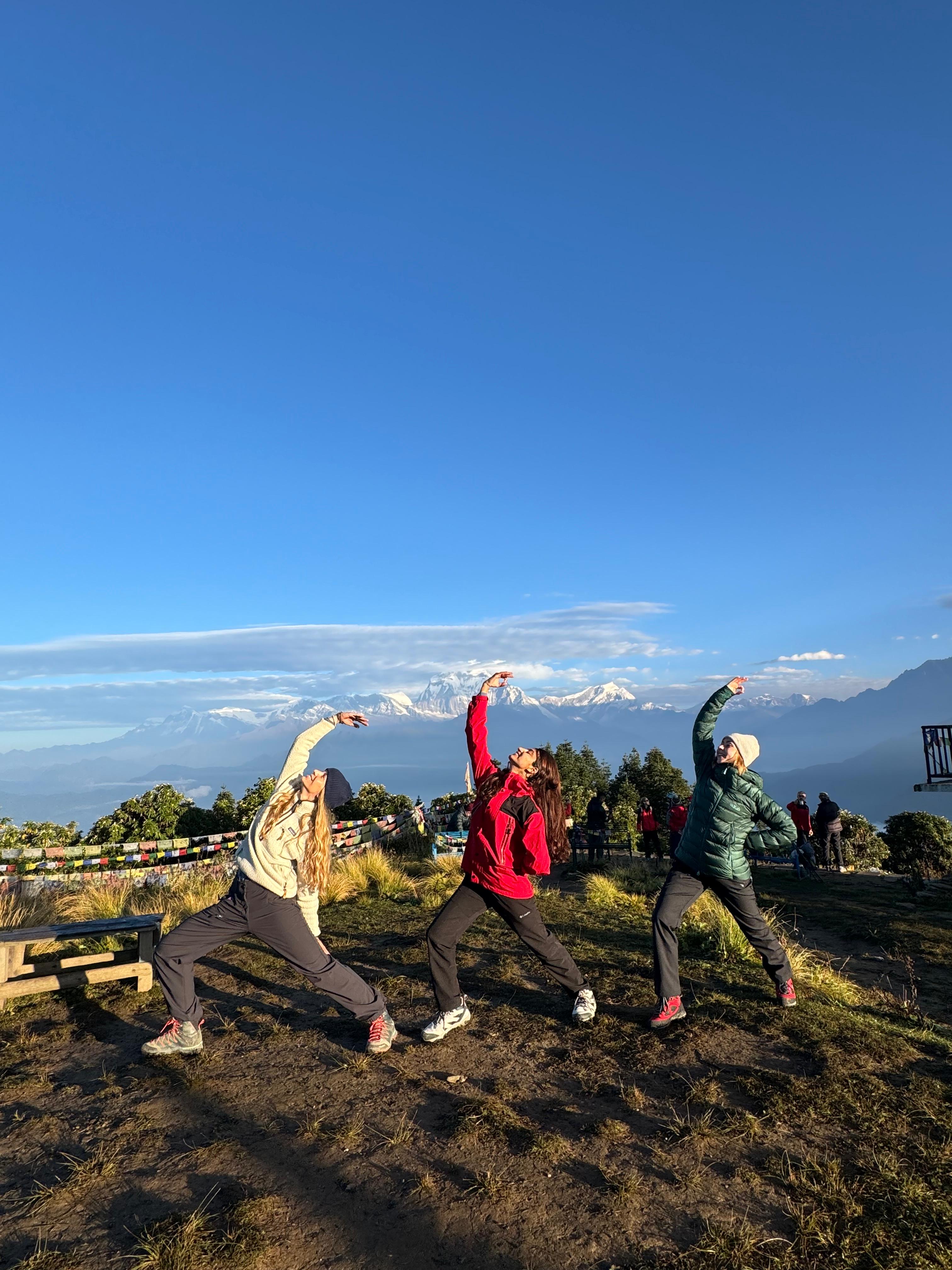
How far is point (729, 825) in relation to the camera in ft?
18.0

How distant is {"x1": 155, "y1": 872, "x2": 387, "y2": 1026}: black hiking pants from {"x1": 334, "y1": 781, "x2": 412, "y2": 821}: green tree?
606 inches

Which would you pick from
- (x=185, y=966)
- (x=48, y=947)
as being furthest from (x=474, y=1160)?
(x=48, y=947)

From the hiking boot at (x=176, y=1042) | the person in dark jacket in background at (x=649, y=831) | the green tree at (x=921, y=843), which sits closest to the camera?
the hiking boot at (x=176, y=1042)

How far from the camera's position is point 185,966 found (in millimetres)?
5035

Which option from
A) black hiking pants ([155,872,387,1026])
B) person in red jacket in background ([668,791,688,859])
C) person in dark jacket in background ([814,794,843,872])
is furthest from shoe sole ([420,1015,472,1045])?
person in dark jacket in background ([814,794,843,872])

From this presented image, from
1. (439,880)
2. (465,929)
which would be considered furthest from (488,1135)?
(439,880)

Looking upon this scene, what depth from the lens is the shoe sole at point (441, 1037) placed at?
5223mm

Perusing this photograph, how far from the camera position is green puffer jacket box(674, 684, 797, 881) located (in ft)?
18.0

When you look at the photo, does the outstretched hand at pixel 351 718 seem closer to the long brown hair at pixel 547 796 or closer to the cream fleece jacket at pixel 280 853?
the cream fleece jacket at pixel 280 853

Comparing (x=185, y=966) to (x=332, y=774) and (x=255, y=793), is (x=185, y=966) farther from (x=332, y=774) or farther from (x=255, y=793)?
(x=255, y=793)

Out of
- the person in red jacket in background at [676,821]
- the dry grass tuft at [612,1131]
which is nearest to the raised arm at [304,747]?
the dry grass tuft at [612,1131]

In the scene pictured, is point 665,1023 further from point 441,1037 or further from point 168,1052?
point 168,1052

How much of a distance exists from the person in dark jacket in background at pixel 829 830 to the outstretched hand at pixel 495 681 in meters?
14.1

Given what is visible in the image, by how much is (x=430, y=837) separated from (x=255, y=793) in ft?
18.4
